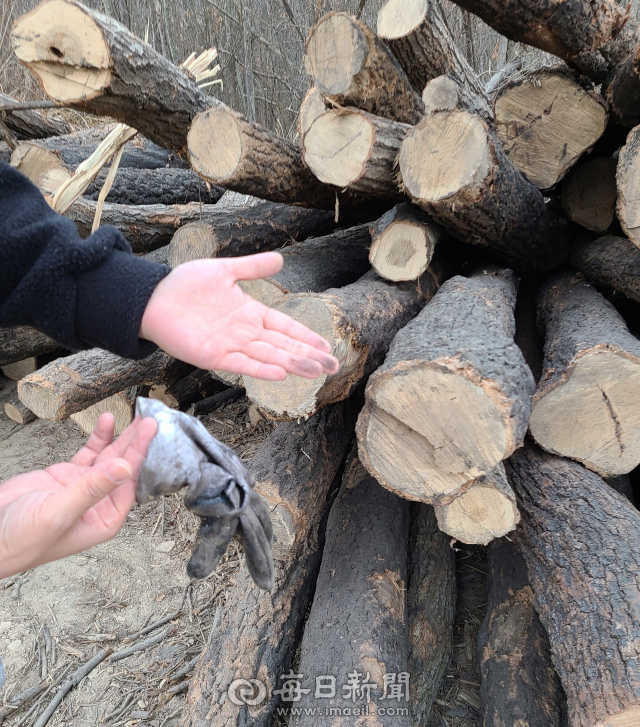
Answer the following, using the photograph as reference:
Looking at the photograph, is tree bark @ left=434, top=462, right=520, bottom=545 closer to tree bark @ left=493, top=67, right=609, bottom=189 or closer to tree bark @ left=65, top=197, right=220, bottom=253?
tree bark @ left=493, top=67, right=609, bottom=189

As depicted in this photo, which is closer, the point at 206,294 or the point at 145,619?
the point at 206,294

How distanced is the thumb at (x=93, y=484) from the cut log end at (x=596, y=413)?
1558 mm

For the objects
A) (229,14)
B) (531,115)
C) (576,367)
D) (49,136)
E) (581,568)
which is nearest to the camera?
(581,568)

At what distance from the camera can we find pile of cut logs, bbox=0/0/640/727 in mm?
1634

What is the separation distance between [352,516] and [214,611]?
0.83 m

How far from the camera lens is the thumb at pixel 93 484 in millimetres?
968

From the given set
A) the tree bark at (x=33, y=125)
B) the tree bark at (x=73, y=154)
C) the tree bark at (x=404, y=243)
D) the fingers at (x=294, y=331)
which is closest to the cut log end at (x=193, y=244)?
the tree bark at (x=404, y=243)

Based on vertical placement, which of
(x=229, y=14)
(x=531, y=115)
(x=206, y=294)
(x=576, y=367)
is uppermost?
(x=229, y=14)

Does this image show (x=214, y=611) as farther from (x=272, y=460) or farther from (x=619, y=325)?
(x=619, y=325)

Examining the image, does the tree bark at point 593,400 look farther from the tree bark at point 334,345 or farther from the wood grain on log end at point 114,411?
the wood grain on log end at point 114,411

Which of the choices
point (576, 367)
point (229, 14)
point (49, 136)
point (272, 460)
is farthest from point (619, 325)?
point (229, 14)

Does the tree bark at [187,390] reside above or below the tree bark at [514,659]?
above

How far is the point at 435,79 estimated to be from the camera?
9.52ft

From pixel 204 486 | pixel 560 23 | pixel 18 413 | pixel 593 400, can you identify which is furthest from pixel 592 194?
pixel 18 413
